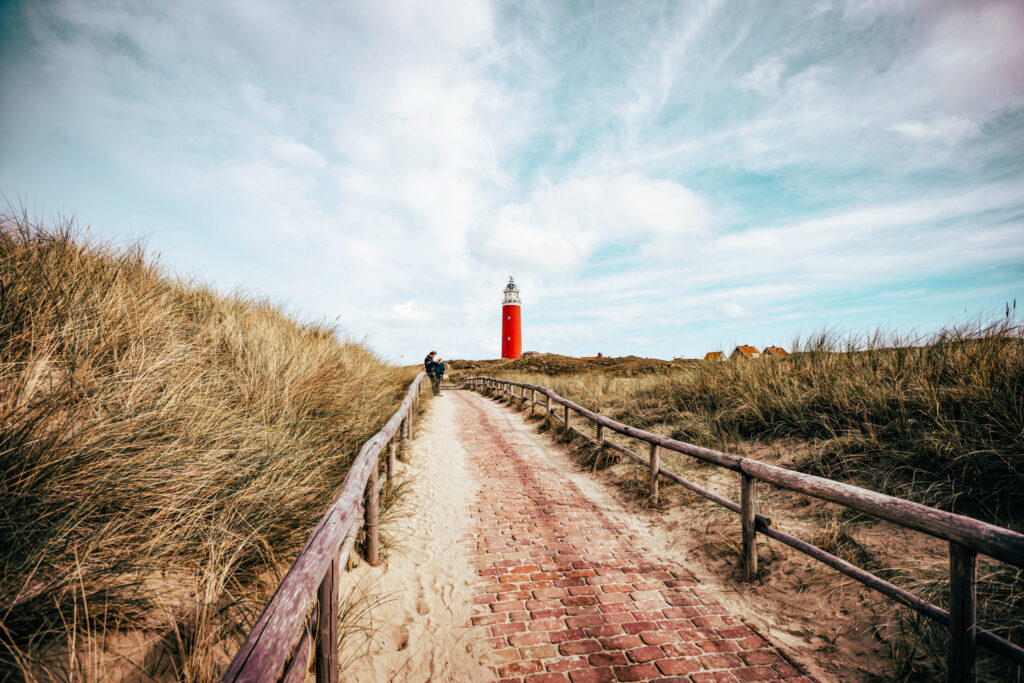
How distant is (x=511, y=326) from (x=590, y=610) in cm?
3986

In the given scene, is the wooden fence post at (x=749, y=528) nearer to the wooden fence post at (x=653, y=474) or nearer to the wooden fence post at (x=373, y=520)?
the wooden fence post at (x=653, y=474)

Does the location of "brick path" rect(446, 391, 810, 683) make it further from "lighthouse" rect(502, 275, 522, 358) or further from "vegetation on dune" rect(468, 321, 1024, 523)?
"lighthouse" rect(502, 275, 522, 358)

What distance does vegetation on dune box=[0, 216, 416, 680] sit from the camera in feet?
6.36

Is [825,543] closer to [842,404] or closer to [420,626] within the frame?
[842,404]

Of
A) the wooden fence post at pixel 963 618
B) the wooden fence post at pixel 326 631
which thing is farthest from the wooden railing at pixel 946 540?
the wooden fence post at pixel 326 631

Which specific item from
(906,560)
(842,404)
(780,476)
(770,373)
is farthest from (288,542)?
(770,373)

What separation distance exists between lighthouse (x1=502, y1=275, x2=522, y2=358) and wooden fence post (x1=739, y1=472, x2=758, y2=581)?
38.9 metres

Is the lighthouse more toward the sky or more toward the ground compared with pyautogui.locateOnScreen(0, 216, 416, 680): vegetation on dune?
more toward the sky

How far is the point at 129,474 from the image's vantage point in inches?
102

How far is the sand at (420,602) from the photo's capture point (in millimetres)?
2807

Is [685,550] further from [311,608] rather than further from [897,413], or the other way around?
[311,608]

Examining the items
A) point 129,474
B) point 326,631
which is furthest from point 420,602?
point 129,474

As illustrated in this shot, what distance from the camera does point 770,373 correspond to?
23.9ft

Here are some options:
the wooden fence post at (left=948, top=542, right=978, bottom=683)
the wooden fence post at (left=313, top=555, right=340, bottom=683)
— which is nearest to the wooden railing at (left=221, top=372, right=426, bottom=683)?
the wooden fence post at (left=313, top=555, right=340, bottom=683)
